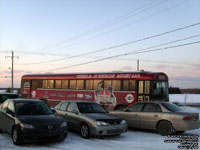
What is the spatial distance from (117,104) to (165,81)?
3.52 m

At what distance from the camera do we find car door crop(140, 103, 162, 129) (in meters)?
10.5

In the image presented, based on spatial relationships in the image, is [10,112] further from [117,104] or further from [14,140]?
[117,104]

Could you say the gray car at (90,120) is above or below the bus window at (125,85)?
below

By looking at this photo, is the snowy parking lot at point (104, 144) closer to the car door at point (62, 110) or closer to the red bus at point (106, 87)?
the car door at point (62, 110)

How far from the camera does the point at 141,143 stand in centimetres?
866

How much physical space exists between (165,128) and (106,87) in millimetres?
7853

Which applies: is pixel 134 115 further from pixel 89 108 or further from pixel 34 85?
pixel 34 85

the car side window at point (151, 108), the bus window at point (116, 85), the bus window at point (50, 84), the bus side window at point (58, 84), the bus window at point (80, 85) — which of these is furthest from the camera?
the bus window at point (50, 84)

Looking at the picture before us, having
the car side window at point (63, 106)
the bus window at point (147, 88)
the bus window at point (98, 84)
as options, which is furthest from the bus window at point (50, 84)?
the car side window at point (63, 106)

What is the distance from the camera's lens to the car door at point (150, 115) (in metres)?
10.5

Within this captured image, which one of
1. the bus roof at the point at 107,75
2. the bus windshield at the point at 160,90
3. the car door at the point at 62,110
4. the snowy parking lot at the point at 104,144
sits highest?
the bus roof at the point at 107,75

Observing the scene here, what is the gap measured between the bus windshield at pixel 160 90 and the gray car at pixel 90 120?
18.9ft

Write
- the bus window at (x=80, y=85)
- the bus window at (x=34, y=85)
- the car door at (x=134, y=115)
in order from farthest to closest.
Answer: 1. the bus window at (x=34, y=85)
2. the bus window at (x=80, y=85)
3. the car door at (x=134, y=115)

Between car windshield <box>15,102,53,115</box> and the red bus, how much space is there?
7690 mm
